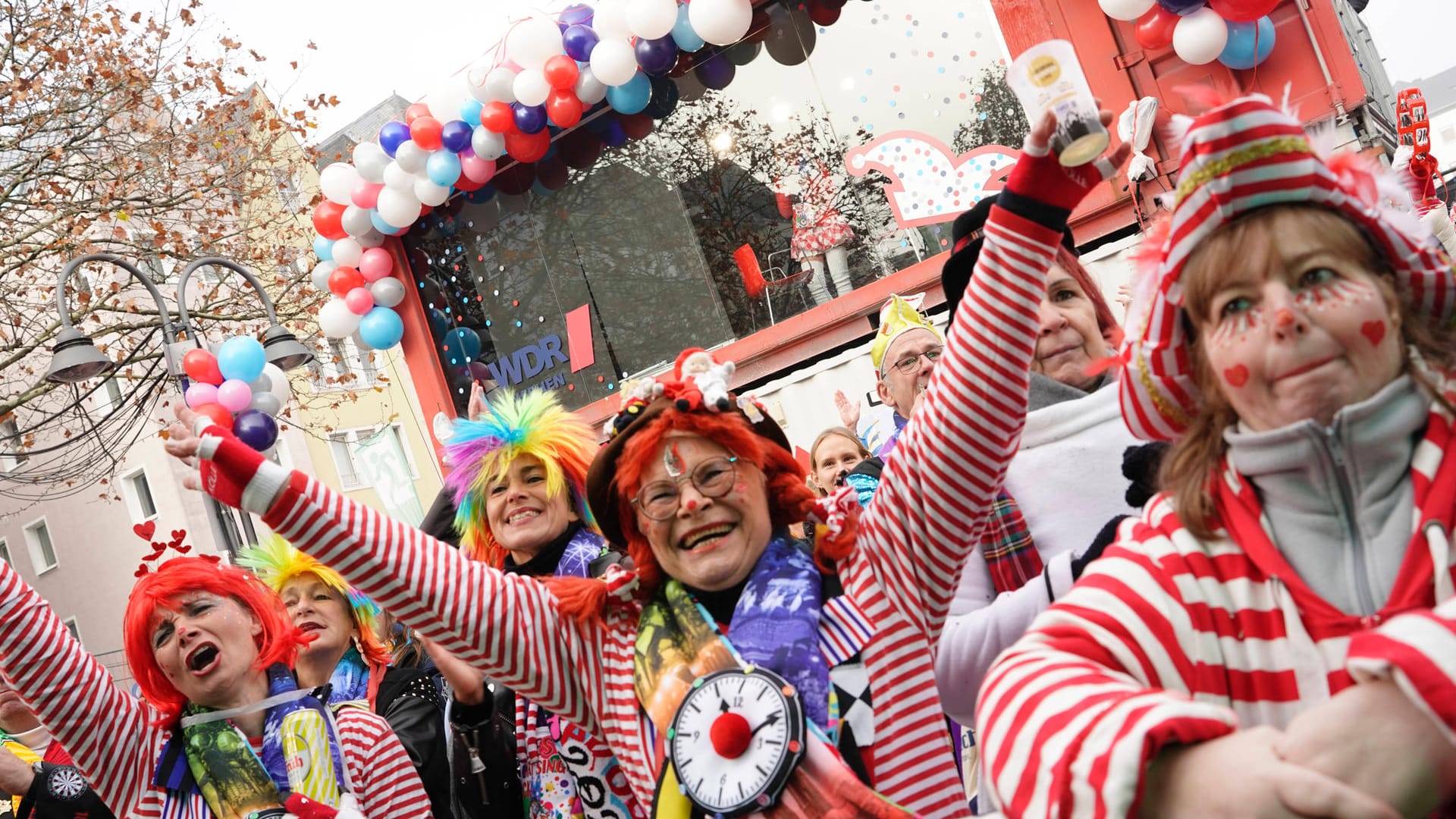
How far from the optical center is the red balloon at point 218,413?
153 inches

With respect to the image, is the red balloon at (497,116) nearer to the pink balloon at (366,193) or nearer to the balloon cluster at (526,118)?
the balloon cluster at (526,118)

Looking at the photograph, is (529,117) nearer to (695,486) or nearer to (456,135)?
(456,135)

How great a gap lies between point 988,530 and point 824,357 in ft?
18.9

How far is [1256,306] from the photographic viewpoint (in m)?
1.19

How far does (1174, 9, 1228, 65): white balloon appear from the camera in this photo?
6.06m

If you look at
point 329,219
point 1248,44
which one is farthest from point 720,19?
point 329,219

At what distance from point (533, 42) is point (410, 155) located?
1347mm

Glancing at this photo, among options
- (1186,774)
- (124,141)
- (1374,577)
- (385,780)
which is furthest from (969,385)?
(124,141)

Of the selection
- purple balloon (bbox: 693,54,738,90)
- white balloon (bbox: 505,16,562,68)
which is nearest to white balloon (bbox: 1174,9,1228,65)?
purple balloon (bbox: 693,54,738,90)

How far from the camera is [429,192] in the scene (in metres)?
8.12

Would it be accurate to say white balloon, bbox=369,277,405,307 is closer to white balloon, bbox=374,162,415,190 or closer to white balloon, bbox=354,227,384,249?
white balloon, bbox=354,227,384,249

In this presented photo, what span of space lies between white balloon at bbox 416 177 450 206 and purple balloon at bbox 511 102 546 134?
799 mm

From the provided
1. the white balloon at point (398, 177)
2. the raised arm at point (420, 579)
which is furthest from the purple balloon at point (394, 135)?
the raised arm at point (420, 579)

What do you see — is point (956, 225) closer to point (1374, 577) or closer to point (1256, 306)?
point (1256, 306)
